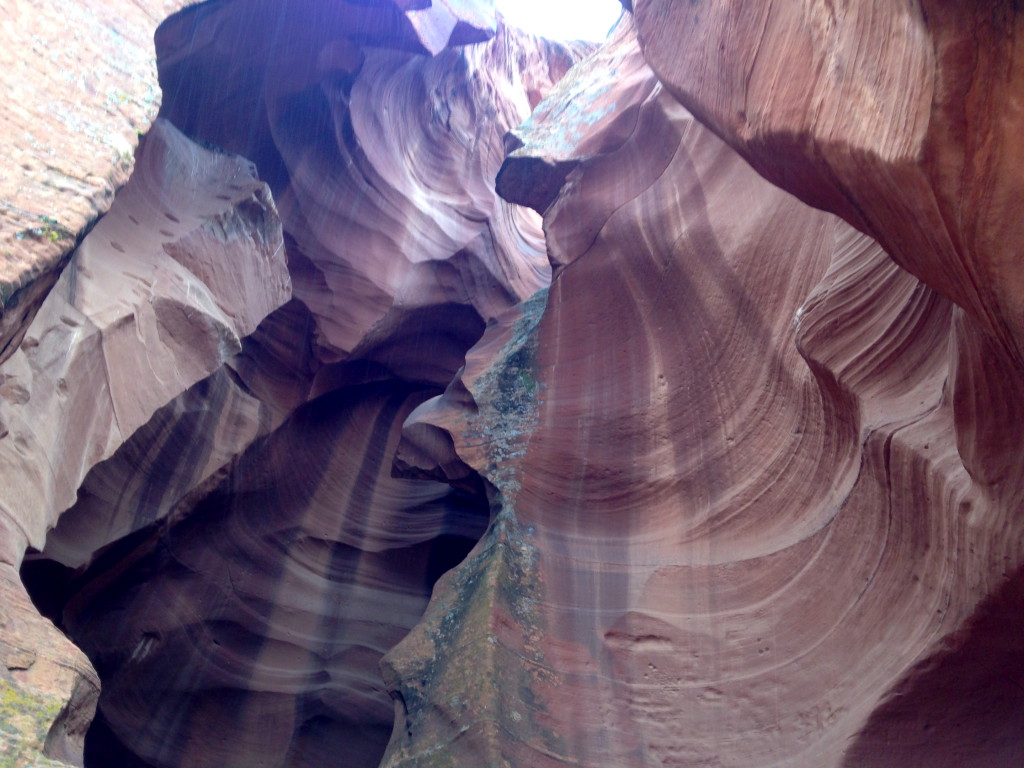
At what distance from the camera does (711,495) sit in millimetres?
5754

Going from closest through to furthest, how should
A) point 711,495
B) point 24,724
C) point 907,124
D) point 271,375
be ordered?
point 907,124, point 24,724, point 711,495, point 271,375

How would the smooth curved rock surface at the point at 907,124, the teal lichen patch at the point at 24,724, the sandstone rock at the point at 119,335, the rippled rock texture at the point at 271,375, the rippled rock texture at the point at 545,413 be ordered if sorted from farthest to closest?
the rippled rock texture at the point at 271,375
the sandstone rock at the point at 119,335
the rippled rock texture at the point at 545,413
the teal lichen patch at the point at 24,724
the smooth curved rock surface at the point at 907,124

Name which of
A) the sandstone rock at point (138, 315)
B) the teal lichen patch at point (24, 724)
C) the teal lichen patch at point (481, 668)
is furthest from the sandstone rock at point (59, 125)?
the teal lichen patch at point (481, 668)

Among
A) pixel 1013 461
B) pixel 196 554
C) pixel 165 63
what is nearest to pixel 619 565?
pixel 1013 461

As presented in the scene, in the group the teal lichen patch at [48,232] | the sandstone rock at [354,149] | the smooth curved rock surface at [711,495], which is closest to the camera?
the teal lichen patch at [48,232]

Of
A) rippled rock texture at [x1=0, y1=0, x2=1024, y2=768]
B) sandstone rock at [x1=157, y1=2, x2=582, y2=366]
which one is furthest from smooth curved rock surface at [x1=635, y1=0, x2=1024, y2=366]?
sandstone rock at [x1=157, y1=2, x2=582, y2=366]

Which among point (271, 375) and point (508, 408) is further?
point (271, 375)

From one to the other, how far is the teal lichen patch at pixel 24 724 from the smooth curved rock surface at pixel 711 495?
2.19 m

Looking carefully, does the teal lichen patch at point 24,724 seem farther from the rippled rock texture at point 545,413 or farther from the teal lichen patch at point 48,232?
the teal lichen patch at point 48,232

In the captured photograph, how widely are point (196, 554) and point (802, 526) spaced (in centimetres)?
645

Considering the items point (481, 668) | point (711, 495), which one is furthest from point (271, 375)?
point (711, 495)

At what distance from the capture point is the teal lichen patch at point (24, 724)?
3.21 m

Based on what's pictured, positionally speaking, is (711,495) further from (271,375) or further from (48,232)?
(271,375)

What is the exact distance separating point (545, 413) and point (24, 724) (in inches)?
171
